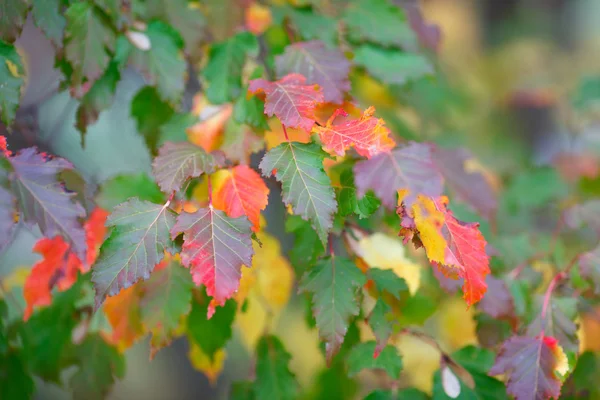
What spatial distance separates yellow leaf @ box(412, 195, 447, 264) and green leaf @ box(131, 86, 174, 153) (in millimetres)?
698

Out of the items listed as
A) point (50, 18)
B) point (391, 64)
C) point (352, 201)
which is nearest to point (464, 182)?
point (391, 64)

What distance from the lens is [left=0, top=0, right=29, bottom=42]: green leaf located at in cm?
85

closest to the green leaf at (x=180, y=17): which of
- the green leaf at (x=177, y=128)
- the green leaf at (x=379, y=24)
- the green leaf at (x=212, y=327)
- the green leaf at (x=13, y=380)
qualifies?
the green leaf at (x=177, y=128)

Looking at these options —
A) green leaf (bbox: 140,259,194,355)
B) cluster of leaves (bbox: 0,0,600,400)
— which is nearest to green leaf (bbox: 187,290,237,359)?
cluster of leaves (bbox: 0,0,600,400)

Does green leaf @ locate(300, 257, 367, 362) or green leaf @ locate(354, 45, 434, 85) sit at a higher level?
green leaf @ locate(354, 45, 434, 85)

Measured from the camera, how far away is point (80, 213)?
2.46 ft

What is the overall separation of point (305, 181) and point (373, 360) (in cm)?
42

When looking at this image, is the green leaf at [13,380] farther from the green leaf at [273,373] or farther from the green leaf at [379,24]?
the green leaf at [379,24]

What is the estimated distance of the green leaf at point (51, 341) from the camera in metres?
1.15

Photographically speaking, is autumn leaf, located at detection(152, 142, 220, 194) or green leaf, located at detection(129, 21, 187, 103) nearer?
autumn leaf, located at detection(152, 142, 220, 194)

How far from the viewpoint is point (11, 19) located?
859 mm

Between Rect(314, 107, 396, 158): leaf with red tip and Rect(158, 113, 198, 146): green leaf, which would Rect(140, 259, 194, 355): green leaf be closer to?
Rect(158, 113, 198, 146): green leaf

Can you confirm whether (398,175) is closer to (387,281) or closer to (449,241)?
(449,241)

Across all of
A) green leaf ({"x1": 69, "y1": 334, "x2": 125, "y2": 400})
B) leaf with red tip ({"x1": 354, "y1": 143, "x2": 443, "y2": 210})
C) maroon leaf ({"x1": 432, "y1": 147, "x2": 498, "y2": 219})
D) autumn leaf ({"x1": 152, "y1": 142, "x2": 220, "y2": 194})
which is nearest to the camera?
leaf with red tip ({"x1": 354, "y1": 143, "x2": 443, "y2": 210})
